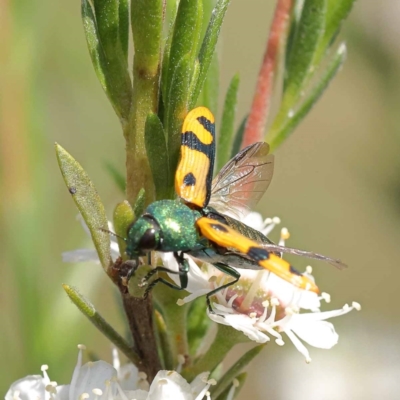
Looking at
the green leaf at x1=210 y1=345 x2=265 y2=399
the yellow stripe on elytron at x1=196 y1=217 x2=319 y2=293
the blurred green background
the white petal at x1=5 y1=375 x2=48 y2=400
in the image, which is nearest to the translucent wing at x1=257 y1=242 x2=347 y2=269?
the yellow stripe on elytron at x1=196 y1=217 x2=319 y2=293

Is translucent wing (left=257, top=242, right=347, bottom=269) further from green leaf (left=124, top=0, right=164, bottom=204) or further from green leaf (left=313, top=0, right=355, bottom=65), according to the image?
green leaf (left=313, top=0, right=355, bottom=65)

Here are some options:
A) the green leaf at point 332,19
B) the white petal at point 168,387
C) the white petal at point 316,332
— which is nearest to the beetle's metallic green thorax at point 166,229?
the white petal at point 168,387

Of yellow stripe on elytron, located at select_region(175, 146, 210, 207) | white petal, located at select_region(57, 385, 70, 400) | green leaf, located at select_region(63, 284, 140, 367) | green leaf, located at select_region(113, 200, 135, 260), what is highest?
yellow stripe on elytron, located at select_region(175, 146, 210, 207)

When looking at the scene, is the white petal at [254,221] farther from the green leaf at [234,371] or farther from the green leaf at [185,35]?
the green leaf at [185,35]

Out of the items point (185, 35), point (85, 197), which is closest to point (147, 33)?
point (185, 35)

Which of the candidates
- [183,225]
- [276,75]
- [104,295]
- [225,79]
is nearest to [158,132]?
[183,225]

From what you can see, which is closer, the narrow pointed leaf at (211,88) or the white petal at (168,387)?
the white petal at (168,387)

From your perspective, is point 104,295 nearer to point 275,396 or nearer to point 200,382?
point 275,396
